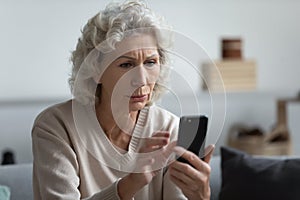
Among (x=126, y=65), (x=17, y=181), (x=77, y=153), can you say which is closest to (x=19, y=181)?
(x=17, y=181)

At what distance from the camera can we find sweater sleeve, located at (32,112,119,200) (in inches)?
53.2

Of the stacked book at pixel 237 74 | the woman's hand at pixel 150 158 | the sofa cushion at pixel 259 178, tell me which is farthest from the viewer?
the stacked book at pixel 237 74

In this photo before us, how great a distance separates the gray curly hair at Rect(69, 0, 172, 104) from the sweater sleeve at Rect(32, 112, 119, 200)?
0.34 ft

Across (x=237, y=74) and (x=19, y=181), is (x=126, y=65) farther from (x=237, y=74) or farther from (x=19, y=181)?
(x=237, y=74)

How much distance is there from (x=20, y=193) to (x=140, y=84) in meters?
0.68

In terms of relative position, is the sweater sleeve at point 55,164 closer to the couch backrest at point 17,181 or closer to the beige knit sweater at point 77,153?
the beige knit sweater at point 77,153

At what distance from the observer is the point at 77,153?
1413 millimetres

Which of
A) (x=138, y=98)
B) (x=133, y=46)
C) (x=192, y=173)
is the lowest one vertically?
(x=192, y=173)

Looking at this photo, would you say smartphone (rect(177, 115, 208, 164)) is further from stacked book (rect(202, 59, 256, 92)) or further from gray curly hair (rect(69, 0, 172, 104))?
stacked book (rect(202, 59, 256, 92))

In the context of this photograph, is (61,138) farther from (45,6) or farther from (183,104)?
(45,6)

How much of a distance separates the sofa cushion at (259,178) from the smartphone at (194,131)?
18.9 inches

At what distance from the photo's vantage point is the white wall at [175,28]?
8.82 ft

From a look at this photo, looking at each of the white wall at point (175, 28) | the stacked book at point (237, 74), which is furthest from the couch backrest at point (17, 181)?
the stacked book at point (237, 74)

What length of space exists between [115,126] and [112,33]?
25cm
